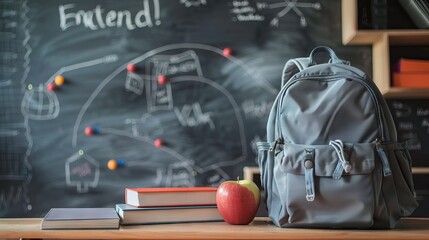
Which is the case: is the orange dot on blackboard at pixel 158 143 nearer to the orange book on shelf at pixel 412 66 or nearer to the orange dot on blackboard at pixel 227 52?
the orange dot on blackboard at pixel 227 52

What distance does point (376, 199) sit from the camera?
1.30 meters

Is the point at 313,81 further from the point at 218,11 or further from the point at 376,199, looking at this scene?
the point at 218,11

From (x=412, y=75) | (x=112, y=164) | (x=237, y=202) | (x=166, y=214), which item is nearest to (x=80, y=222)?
(x=166, y=214)

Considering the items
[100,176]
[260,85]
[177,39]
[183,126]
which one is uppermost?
[177,39]

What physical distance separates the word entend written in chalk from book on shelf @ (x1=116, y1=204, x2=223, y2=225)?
160 cm

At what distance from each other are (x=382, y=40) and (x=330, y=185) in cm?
148

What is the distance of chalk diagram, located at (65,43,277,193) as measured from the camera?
Result: 2779 mm

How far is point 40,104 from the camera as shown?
2812mm

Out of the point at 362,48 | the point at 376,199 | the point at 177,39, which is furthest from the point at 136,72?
the point at 376,199

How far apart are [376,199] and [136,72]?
69.1 inches

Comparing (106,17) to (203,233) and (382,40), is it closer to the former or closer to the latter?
(382,40)

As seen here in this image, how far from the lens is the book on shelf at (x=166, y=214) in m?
1.34

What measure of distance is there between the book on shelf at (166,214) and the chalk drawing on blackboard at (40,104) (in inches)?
60.5

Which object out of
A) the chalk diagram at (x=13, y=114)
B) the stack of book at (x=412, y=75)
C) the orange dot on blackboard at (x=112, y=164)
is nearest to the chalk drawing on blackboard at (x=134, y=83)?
the orange dot on blackboard at (x=112, y=164)
